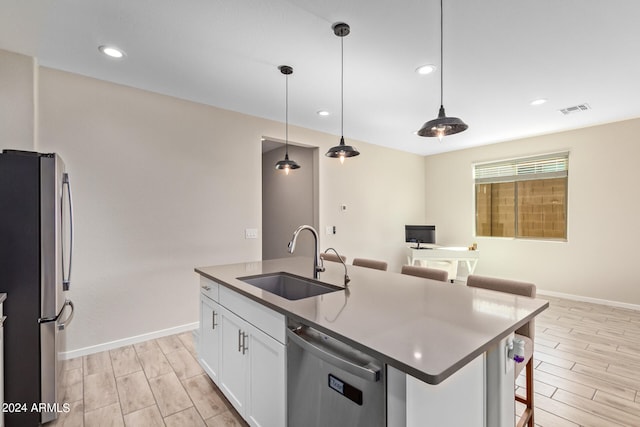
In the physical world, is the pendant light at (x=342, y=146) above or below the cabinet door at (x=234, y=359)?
above

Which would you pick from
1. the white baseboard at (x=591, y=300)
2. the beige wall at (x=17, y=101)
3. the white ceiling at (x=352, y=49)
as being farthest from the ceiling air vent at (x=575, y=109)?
the beige wall at (x=17, y=101)

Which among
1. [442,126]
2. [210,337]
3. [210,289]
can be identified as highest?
[442,126]

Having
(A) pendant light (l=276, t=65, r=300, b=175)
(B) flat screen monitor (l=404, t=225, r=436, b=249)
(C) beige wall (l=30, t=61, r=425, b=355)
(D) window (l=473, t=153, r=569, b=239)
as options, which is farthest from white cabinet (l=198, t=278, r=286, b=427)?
(D) window (l=473, t=153, r=569, b=239)

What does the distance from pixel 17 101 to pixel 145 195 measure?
1.21 metres

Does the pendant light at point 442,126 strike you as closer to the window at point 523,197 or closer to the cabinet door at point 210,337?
the cabinet door at point 210,337

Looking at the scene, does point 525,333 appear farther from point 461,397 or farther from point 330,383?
point 330,383

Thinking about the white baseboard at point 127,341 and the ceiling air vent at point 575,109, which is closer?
the white baseboard at point 127,341

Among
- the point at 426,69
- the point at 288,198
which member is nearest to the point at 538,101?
the point at 426,69

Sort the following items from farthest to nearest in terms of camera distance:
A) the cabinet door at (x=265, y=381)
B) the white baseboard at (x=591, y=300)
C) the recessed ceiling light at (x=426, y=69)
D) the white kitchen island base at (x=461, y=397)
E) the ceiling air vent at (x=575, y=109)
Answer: the white baseboard at (x=591, y=300) → the ceiling air vent at (x=575, y=109) → the recessed ceiling light at (x=426, y=69) → the cabinet door at (x=265, y=381) → the white kitchen island base at (x=461, y=397)

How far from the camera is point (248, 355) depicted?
172 centimetres

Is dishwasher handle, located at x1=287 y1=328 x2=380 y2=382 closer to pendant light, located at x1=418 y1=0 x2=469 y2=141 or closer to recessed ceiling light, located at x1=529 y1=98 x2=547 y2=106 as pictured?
pendant light, located at x1=418 y1=0 x2=469 y2=141

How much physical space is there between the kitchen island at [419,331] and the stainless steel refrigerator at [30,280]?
1.09 meters

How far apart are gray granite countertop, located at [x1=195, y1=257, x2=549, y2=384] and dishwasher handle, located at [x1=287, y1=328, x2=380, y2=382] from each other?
7cm

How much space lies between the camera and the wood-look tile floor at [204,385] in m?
1.96
